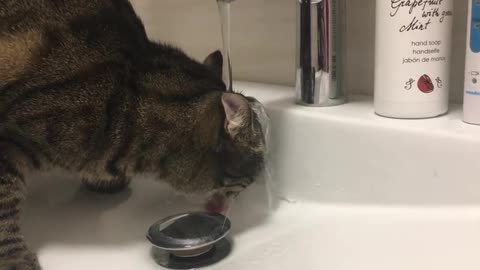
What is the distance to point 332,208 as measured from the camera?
686 mm

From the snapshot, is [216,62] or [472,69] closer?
[472,69]

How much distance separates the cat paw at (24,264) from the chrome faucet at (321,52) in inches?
Answer: 15.3

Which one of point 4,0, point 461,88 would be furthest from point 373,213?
point 4,0

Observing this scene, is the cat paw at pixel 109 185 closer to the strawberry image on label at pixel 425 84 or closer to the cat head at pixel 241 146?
the cat head at pixel 241 146

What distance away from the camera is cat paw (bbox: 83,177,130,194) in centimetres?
78

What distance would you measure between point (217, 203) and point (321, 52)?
246 mm

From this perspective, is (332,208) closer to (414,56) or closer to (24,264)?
(414,56)

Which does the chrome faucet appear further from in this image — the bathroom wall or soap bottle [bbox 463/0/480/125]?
soap bottle [bbox 463/0/480/125]

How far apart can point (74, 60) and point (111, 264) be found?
0.79 feet

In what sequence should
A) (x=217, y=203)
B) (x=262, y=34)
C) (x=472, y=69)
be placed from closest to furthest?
(x=472, y=69) < (x=217, y=203) < (x=262, y=34)

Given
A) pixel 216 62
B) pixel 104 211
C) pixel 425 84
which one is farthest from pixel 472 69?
pixel 104 211

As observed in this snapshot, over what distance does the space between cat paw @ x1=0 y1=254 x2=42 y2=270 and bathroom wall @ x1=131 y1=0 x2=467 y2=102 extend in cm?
45

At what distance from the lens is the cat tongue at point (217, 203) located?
2.42 feet

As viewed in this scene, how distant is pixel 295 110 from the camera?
71cm
